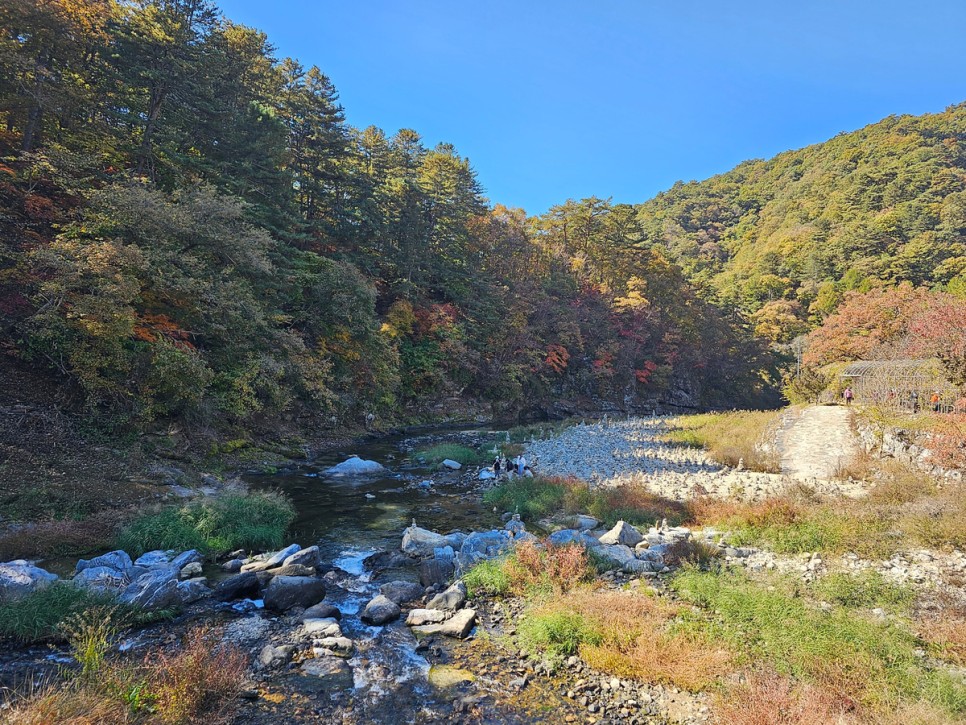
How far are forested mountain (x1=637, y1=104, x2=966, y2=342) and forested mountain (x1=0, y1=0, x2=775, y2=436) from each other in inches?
992

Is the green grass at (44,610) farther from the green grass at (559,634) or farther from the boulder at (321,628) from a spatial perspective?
the green grass at (559,634)

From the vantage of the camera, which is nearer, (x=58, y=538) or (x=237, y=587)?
(x=237, y=587)

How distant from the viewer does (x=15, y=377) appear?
46.9ft

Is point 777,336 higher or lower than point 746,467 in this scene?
higher

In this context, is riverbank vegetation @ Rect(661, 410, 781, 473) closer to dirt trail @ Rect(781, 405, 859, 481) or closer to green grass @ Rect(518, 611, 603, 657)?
dirt trail @ Rect(781, 405, 859, 481)

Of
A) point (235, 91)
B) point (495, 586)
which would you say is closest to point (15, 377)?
point (495, 586)

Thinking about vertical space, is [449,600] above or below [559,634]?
below

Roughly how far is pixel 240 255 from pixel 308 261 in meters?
8.28

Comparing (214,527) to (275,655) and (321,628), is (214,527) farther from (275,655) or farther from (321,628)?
(275,655)

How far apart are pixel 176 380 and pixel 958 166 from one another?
116 meters

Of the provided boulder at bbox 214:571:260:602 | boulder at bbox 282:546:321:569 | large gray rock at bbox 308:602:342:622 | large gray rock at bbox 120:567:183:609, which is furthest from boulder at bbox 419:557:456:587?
large gray rock at bbox 120:567:183:609

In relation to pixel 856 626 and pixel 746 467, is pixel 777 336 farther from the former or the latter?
pixel 856 626

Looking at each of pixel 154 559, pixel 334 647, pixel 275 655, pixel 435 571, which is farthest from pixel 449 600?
pixel 154 559

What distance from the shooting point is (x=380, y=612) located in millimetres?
7594
